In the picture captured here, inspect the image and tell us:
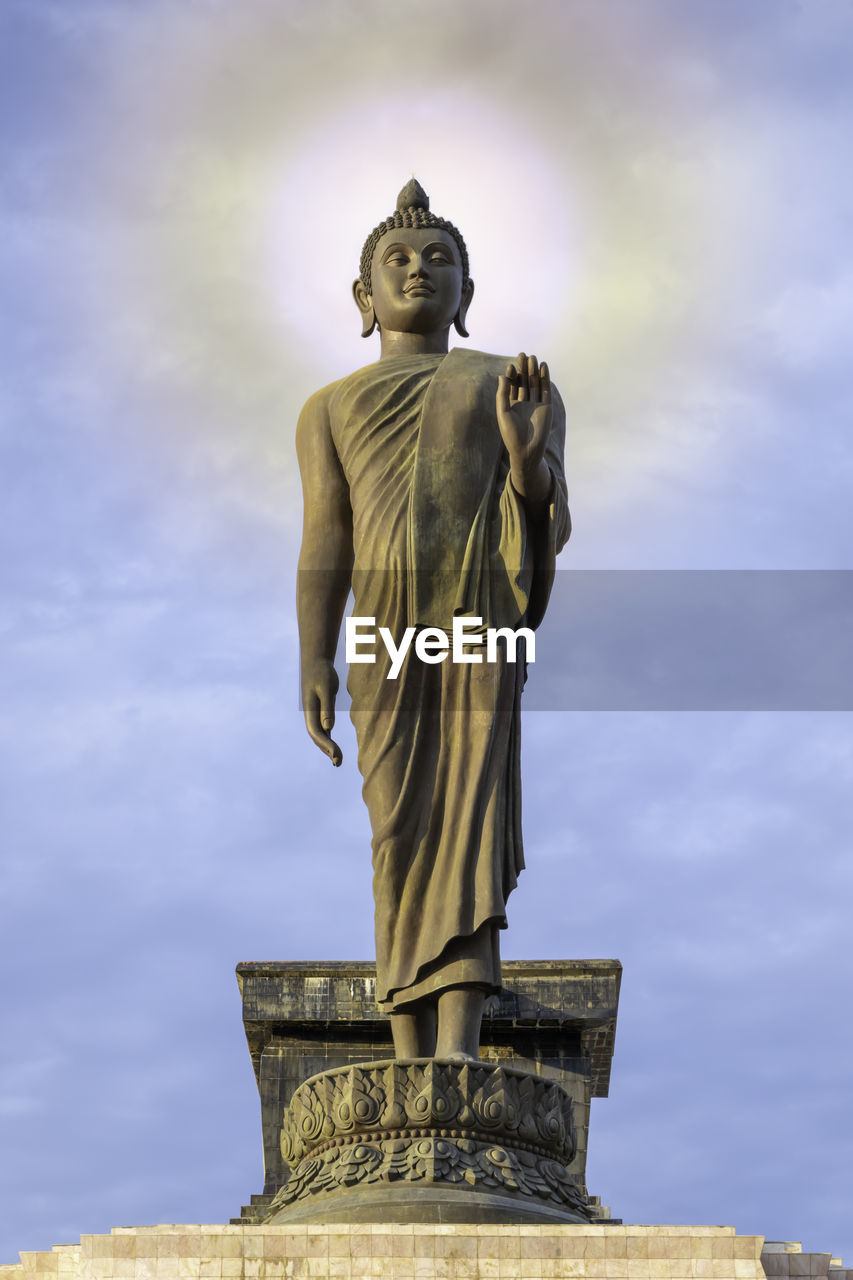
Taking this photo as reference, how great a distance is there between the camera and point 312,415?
12.9 metres

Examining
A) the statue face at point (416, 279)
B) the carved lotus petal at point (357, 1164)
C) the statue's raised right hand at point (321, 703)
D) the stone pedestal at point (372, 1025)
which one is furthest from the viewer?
the stone pedestal at point (372, 1025)

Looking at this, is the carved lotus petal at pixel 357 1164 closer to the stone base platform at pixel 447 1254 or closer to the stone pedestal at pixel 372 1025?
the stone base platform at pixel 447 1254

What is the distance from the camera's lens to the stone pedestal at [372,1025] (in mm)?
16312

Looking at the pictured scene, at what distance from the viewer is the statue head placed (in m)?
13.1

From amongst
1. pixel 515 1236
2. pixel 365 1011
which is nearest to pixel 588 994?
pixel 365 1011

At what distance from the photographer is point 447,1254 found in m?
9.45

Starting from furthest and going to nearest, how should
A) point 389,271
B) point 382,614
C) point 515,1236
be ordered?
point 389,271
point 382,614
point 515,1236

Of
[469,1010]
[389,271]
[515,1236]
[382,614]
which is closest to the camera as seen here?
[515,1236]

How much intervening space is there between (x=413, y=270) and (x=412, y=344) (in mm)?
425

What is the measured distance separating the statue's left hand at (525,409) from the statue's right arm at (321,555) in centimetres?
130

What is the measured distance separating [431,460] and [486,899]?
2.46 metres

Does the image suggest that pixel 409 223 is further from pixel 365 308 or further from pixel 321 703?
pixel 321 703

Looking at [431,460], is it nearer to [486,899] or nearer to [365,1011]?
[486,899]

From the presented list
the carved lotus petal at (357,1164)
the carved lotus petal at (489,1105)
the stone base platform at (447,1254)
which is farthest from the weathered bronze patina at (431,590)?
the stone base platform at (447,1254)
